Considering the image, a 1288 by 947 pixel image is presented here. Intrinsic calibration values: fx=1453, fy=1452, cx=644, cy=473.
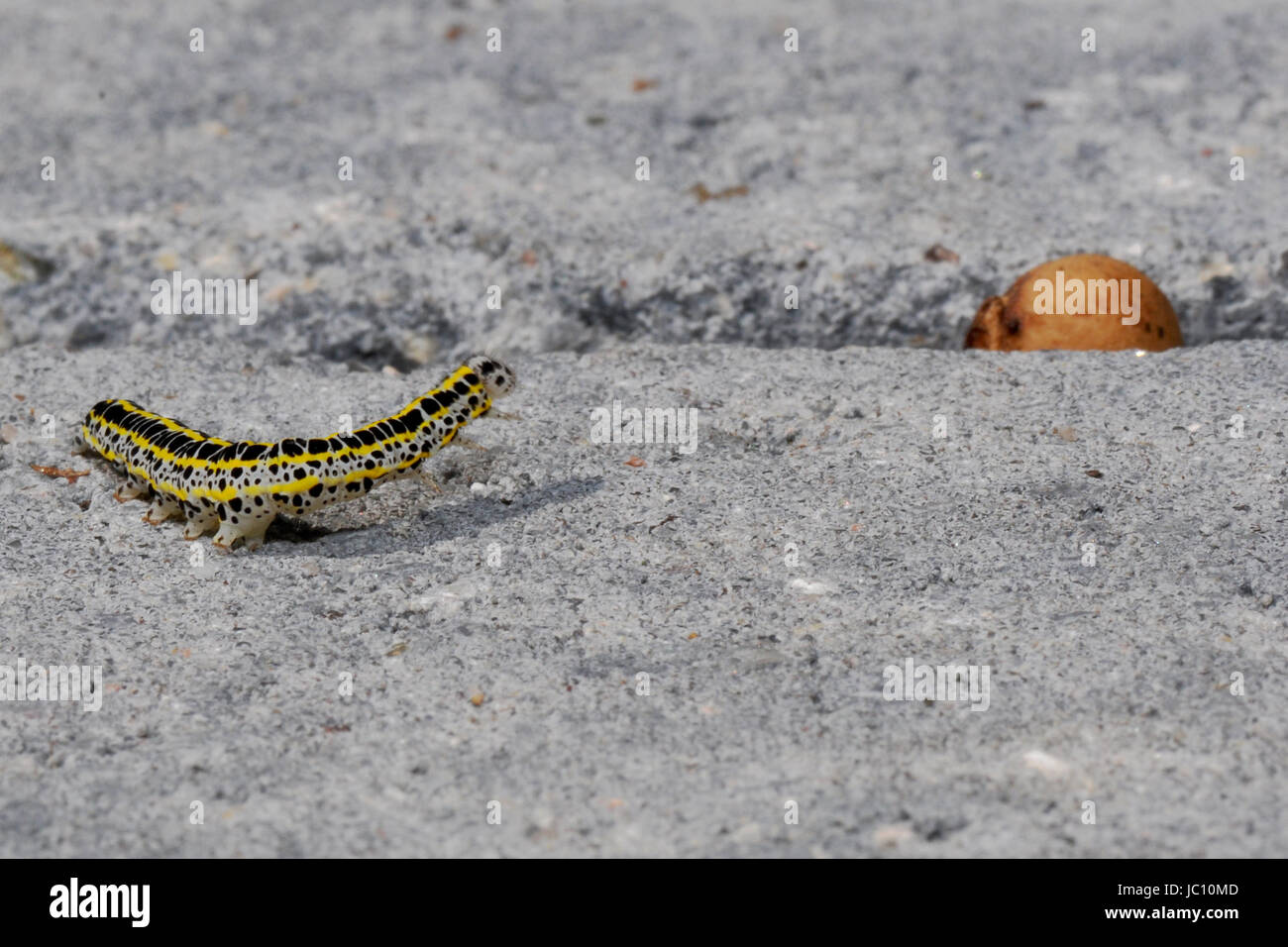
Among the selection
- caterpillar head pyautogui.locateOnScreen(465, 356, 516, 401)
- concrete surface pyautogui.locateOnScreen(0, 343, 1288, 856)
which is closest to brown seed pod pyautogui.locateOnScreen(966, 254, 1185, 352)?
concrete surface pyautogui.locateOnScreen(0, 343, 1288, 856)

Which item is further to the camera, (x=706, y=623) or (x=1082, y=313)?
(x=1082, y=313)

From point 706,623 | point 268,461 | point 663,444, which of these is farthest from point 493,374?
point 706,623

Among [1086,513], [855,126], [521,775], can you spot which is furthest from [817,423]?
[855,126]

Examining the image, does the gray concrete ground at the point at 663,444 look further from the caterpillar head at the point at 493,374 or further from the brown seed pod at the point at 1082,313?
the caterpillar head at the point at 493,374

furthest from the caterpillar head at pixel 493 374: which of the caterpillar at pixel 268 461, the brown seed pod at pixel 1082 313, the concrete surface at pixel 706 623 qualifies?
the brown seed pod at pixel 1082 313

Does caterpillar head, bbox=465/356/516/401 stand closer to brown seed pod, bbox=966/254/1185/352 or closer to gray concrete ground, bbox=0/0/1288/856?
gray concrete ground, bbox=0/0/1288/856

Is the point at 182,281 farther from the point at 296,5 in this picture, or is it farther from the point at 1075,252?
the point at 1075,252

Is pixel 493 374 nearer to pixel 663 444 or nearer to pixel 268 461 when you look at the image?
pixel 663 444
